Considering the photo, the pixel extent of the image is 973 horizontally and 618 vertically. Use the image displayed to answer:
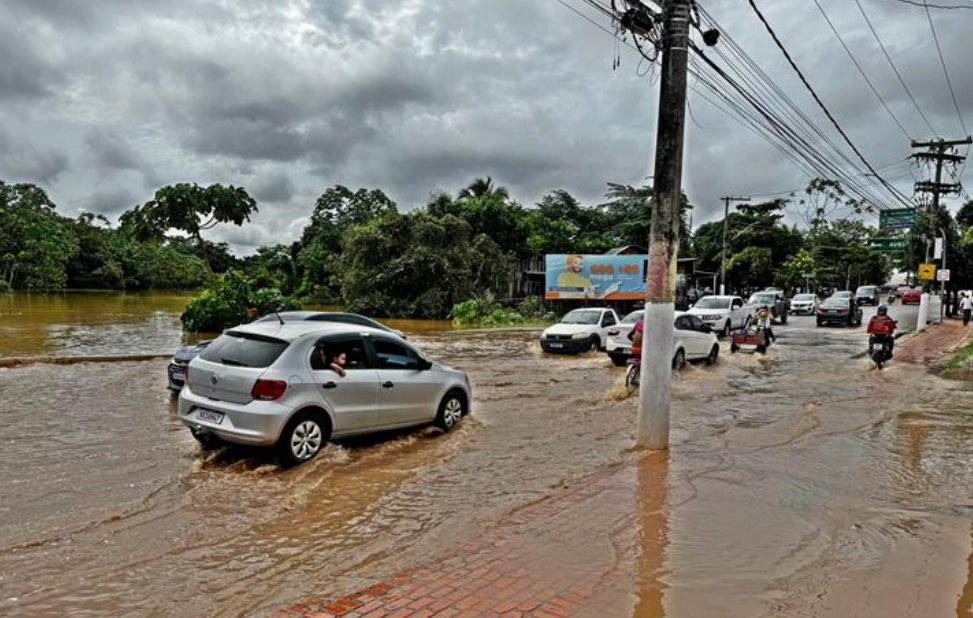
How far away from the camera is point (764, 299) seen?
36312mm

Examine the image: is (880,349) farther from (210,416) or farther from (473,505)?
(210,416)

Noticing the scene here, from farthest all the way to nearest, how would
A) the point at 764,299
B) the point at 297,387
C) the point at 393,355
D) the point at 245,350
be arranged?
the point at 764,299, the point at 393,355, the point at 245,350, the point at 297,387

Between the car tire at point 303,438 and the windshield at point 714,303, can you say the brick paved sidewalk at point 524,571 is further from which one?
the windshield at point 714,303

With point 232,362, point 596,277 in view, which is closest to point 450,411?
point 232,362

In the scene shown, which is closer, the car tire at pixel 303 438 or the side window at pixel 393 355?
the car tire at pixel 303 438

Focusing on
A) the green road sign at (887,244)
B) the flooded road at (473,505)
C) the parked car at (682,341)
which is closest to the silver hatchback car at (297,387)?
the flooded road at (473,505)

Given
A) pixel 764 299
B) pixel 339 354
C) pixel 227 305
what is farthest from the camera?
pixel 764 299

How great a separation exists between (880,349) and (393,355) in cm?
1444

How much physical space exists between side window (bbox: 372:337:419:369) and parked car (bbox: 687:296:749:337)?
18.7 meters

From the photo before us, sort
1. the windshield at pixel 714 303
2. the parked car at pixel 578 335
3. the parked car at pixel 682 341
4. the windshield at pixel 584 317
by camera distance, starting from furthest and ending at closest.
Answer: the windshield at pixel 714 303, the windshield at pixel 584 317, the parked car at pixel 578 335, the parked car at pixel 682 341

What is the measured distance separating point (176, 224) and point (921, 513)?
34778 millimetres

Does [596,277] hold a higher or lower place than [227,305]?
higher

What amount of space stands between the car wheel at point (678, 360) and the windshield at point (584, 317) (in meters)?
4.20

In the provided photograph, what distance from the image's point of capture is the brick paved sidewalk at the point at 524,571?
405cm
